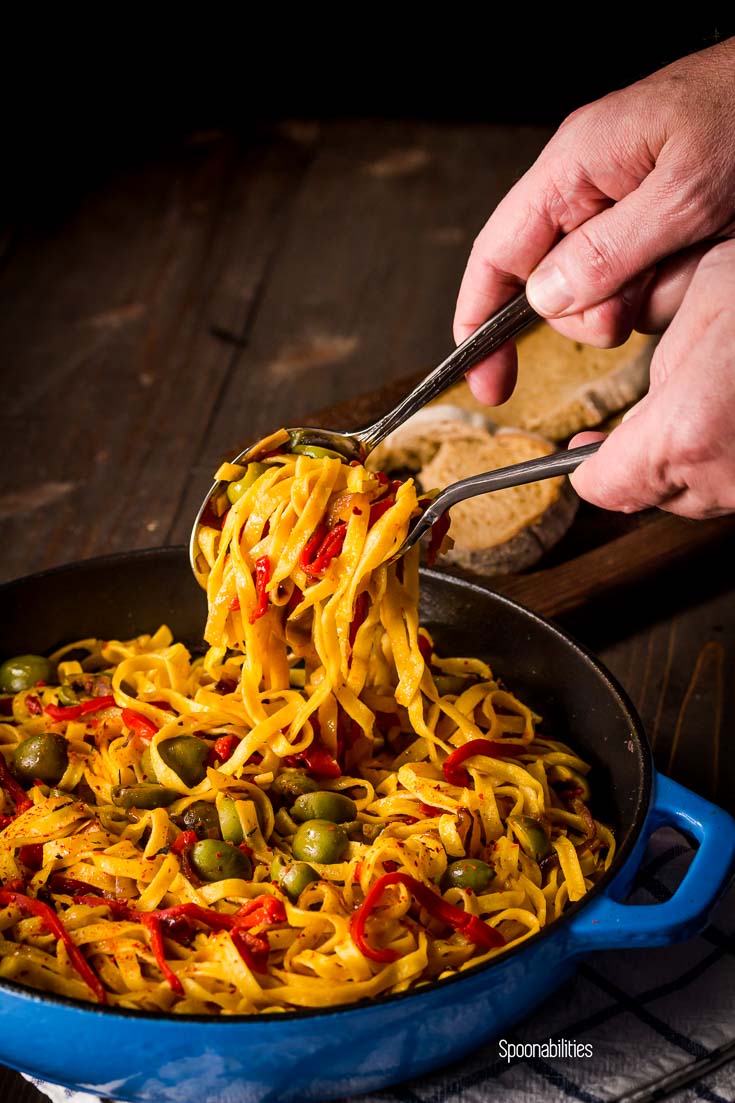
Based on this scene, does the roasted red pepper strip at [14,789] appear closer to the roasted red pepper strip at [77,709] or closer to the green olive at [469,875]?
the roasted red pepper strip at [77,709]

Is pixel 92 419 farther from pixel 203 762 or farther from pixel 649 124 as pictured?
pixel 649 124

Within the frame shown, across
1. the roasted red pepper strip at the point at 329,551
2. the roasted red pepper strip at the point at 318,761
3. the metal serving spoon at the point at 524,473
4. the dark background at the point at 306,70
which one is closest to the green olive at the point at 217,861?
the roasted red pepper strip at the point at 318,761

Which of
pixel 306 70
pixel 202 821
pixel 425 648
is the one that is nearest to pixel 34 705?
pixel 202 821

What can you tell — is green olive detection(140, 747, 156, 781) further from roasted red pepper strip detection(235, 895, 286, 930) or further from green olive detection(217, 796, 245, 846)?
roasted red pepper strip detection(235, 895, 286, 930)

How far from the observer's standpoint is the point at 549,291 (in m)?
2.88

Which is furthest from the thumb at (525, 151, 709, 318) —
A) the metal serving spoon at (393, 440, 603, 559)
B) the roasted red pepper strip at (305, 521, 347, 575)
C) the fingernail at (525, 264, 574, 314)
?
the roasted red pepper strip at (305, 521, 347, 575)

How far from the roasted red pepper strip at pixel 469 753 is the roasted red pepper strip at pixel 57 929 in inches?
35.6

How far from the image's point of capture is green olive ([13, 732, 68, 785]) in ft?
9.64

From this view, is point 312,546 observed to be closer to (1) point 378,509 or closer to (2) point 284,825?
(1) point 378,509

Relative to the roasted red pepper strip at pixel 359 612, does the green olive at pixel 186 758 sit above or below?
below

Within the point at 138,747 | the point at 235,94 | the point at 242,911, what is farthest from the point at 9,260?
the point at 242,911

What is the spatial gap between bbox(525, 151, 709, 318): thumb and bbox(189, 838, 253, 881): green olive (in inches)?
54.7

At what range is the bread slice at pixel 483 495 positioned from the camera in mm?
3965

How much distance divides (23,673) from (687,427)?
5.91 ft
